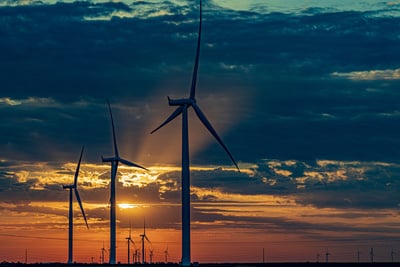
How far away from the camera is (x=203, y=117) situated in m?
168

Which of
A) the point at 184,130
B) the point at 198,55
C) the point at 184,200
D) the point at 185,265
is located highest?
the point at 198,55

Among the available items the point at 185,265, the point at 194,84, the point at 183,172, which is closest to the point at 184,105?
the point at 194,84

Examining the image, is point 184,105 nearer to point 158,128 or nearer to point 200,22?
point 158,128

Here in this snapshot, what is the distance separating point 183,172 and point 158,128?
541 inches

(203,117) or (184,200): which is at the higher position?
(203,117)

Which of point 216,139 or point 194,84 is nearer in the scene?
point 216,139

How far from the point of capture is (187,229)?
162 metres

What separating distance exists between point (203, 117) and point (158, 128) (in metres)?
10.3

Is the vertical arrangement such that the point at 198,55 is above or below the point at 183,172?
Result: above

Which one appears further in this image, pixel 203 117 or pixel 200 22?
pixel 203 117

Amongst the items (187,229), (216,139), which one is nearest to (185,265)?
(187,229)

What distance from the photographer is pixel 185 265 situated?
165 m

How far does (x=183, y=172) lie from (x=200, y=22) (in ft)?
81.2

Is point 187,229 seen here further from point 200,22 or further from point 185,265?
point 200,22
